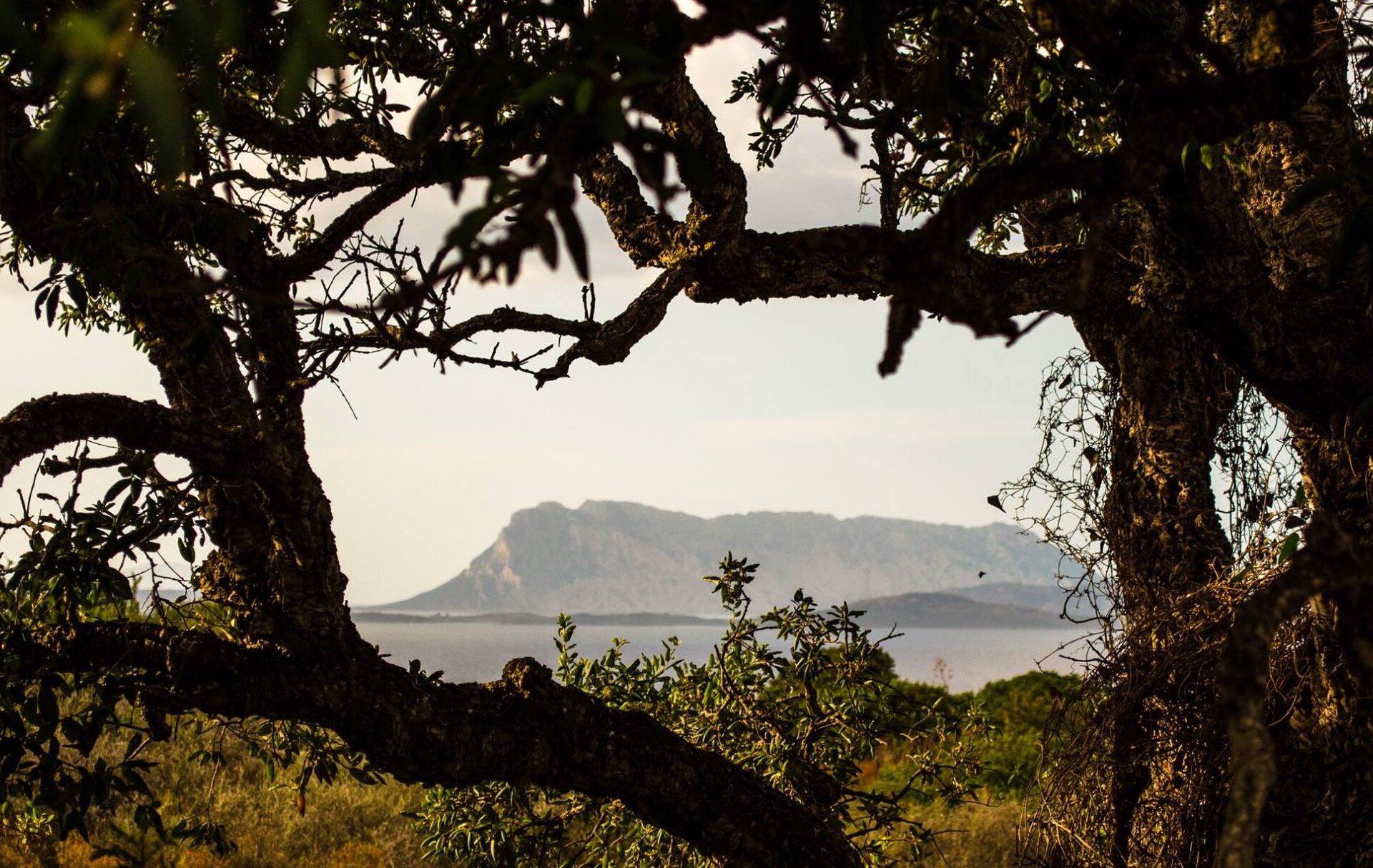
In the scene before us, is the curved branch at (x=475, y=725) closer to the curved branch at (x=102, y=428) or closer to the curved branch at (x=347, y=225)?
the curved branch at (x=102, y=428)

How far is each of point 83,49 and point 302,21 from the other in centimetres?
23

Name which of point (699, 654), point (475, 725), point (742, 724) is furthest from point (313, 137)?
point (699, 654)

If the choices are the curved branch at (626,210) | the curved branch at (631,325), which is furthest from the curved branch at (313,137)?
the curved branch at (631,325)

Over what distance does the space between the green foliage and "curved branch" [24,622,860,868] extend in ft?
2.91

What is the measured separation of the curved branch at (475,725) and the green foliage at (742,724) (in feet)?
2.91

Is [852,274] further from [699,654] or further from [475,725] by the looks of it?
[699,654]

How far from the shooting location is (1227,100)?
7.90ft

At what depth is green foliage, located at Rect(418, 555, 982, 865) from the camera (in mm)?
5809

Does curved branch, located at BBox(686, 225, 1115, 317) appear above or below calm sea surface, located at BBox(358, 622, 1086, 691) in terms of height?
above

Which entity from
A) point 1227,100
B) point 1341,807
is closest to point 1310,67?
point 1227,100

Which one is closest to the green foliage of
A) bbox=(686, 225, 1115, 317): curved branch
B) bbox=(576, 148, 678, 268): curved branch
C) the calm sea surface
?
bbox=(686, 225, 1115, 317): curved branch

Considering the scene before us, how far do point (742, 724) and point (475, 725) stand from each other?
1946 millimetres

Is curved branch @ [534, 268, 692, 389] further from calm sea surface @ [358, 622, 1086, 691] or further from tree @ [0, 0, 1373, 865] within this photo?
calm sea surface @ [358, 622, 1086, 691]

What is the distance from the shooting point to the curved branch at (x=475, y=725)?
13.4 ft
